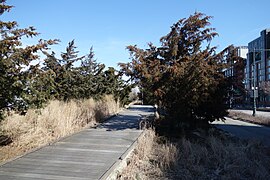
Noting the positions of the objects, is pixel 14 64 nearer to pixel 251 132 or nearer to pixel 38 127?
pixel 38 127

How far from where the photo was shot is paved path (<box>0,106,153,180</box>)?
5.07 m

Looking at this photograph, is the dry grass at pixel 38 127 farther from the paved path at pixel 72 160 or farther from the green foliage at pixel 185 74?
the green foliage at pixel 185 74

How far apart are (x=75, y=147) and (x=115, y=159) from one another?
5.33 feet

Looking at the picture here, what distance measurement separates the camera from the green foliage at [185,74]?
31.2ft

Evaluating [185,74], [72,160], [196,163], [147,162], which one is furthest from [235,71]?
[72,160]

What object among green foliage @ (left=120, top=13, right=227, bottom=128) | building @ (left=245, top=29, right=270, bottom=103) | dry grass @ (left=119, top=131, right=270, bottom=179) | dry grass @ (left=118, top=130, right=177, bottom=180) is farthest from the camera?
building @ (left=245, top=29, right=270, bottom=103)

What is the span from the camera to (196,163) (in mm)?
6754

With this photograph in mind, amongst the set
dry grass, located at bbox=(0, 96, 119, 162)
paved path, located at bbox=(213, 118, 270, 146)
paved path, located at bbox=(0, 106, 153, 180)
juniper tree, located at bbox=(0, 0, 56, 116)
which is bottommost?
paved path, located at bbox=(213, 118, 270, 146)

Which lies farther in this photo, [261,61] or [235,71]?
[261,61]

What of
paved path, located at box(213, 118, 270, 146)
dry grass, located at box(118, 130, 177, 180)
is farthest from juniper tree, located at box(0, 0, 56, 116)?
paved path, located at box(213, 118, 270, 146)

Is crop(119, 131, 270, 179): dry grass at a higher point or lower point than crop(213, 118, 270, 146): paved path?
higher

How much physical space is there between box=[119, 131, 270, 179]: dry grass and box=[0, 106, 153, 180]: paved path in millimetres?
536

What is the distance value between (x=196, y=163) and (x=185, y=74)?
11.8ft

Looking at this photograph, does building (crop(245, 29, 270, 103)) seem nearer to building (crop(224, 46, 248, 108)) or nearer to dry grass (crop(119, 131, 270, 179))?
building (crop(224, 46, 248, 108))
